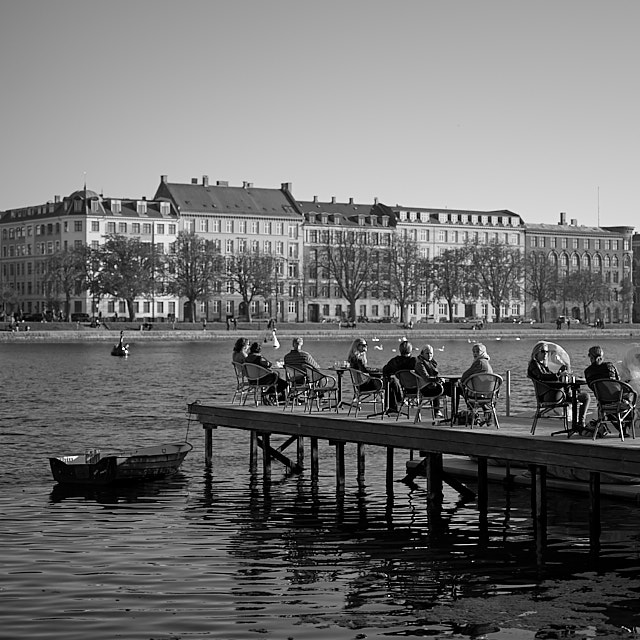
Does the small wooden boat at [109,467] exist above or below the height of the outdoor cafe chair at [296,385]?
below

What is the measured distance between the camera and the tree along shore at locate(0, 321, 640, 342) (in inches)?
5054

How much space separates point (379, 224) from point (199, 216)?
28.1 m

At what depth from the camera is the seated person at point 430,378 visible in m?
24.7

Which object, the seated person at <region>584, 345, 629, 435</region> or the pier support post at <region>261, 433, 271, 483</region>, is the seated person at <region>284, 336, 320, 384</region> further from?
the seated person at <region>584, 345, 629, 435</region>

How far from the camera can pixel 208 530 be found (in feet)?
77.2

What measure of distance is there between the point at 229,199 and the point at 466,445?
15396cm

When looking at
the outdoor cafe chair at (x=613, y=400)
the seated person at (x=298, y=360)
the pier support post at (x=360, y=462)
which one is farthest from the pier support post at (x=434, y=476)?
the pier support post at (x=360, y=462)

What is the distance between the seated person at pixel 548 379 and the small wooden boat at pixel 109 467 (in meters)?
→ 10.0

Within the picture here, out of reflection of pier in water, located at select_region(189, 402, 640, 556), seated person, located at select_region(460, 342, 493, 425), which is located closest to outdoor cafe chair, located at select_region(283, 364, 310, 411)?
reflection of pier in water, located at select_region(189, 402, 640, 556)

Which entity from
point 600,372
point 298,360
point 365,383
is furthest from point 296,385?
point 600,372

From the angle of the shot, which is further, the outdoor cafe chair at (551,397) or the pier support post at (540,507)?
the outdoor cafe chair at (551,397)

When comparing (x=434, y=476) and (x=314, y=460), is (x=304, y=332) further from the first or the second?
(x=434, y=476)

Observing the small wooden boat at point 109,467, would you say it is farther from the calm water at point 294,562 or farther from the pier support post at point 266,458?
the pier support post at point 266,458

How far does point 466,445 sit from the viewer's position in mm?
22250
